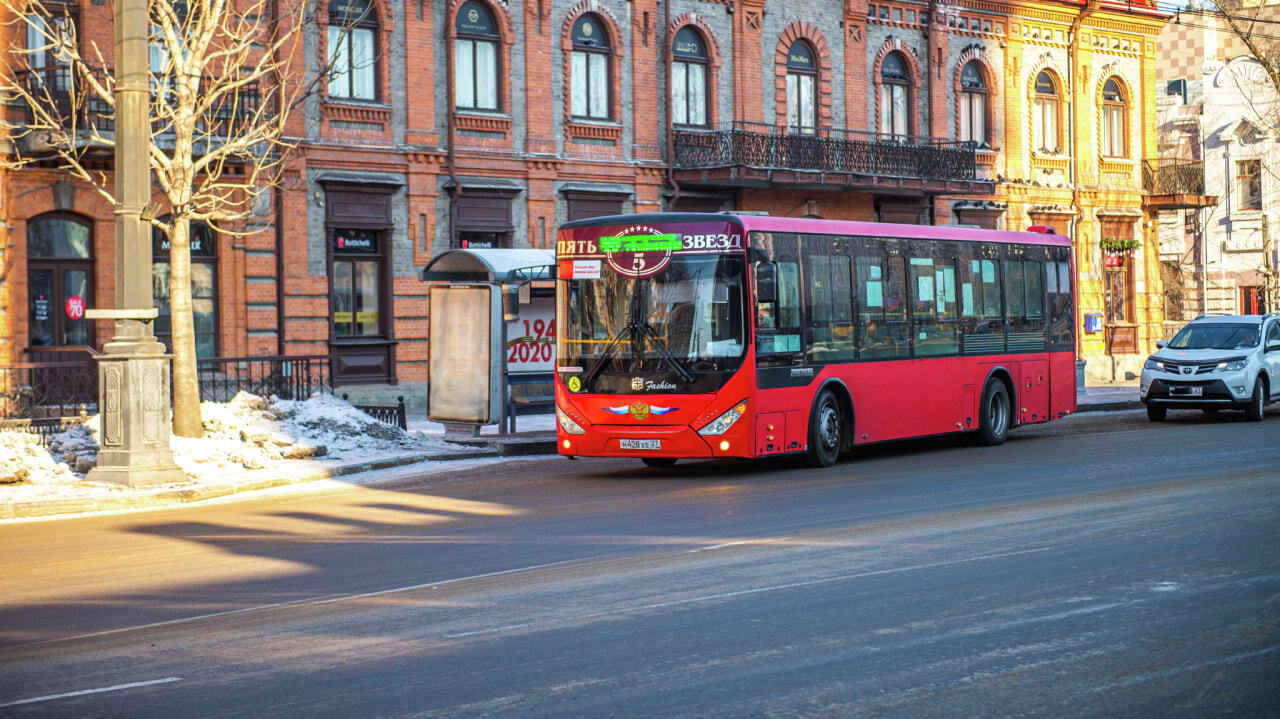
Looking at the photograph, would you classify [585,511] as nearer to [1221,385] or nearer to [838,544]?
[838,544]

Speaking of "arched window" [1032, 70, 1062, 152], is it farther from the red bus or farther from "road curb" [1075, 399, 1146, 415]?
the red bus

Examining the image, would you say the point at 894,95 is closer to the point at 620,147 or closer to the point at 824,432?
the point at 620,147

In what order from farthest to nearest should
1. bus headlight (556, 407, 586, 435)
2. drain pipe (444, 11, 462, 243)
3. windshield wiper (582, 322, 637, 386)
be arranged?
drain pipe (444, 11, 462, 243)
bus headlight (556, 407, 586, 435)
windshield wiper (582, 322, 637, 386)

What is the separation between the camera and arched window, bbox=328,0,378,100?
1137 inches

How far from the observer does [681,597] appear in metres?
9.23

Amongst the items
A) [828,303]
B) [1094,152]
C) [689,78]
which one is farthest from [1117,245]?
[828,303]

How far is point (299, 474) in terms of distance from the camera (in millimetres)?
18359

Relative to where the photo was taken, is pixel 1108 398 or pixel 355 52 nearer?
pixel 355 52

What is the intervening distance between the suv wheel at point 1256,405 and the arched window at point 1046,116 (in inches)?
699

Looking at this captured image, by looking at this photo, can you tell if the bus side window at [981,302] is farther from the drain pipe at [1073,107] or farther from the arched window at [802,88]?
the drain pipe at [1073,107]

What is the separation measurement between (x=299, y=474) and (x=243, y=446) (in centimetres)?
173

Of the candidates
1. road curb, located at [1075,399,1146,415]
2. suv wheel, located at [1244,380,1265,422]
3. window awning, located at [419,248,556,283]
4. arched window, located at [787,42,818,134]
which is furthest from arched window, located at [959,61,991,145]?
window awning, located at [419,248,556,283]

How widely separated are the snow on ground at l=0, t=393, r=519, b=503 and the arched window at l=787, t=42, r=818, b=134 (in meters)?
16.2

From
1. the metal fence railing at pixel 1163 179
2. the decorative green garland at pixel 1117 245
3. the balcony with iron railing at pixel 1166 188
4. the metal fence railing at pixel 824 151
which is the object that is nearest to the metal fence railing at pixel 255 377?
the metal fence railing at pixel 824 151
